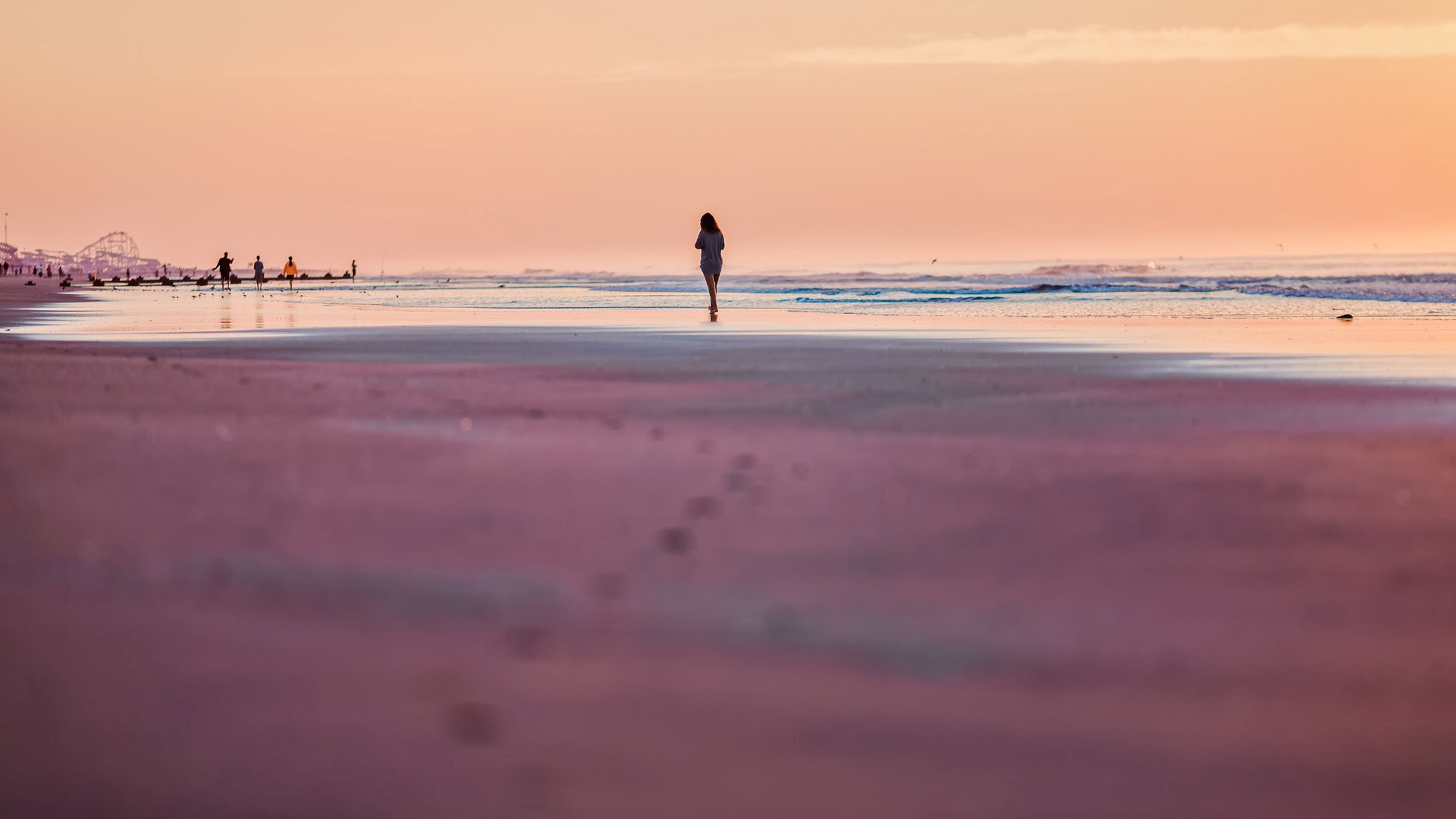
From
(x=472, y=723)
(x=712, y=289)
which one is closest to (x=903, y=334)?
(x=712, y=289)

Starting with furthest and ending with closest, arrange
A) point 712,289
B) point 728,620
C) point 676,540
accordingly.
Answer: point 712,289
point 676,540
point 728,620

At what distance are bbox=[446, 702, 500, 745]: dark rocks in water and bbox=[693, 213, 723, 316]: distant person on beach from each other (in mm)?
24810

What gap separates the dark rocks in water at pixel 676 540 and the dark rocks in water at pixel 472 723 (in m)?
1.61

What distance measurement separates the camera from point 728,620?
3.70 metres

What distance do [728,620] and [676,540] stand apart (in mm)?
1073

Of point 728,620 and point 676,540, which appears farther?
point 676,540

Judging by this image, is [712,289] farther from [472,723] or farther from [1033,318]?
[472,723]

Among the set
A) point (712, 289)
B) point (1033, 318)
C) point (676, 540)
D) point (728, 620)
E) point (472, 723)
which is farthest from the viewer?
point (712, 289)

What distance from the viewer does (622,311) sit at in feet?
100.0

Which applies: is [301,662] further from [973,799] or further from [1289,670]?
[1289,670]

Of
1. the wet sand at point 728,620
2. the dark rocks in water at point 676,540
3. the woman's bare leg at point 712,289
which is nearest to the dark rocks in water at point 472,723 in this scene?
the wet sand at point 728,620

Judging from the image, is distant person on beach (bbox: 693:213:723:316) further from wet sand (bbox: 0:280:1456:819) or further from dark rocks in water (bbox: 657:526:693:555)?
dark rocks in water (bbox: 657:526:693:555)

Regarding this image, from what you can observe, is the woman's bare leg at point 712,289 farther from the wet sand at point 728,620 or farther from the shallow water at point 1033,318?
the wet sand at point 728,620

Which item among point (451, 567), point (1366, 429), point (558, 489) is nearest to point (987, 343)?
point (1366, 429)
